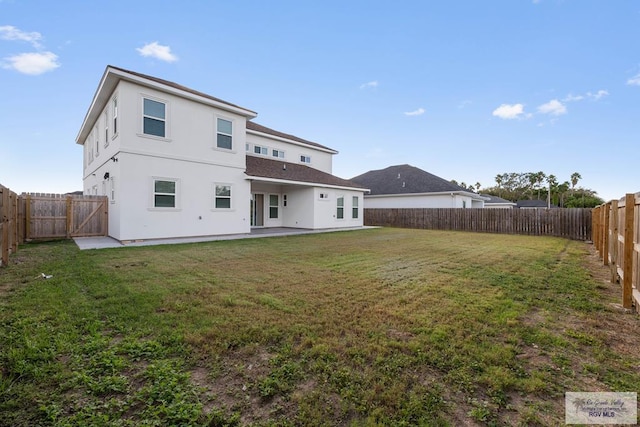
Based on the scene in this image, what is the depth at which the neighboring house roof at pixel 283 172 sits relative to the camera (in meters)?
14.9

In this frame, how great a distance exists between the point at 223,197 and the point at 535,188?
6509cm

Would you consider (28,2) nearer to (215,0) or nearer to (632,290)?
(215,0)

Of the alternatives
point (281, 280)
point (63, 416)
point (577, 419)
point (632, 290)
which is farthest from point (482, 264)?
point (63, 416)

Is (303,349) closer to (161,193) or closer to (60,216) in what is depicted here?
(161,193)

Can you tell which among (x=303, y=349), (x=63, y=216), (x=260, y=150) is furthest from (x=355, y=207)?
(x=303, y=349)

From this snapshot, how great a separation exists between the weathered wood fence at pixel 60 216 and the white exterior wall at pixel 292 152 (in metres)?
8.19

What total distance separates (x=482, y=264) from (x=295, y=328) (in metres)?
6.00

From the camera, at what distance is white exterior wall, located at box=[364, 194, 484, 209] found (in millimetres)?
23547

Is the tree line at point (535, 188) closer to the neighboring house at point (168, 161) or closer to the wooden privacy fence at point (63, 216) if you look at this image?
the neighboring house at point (168, 161)

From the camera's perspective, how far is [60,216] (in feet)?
38.0

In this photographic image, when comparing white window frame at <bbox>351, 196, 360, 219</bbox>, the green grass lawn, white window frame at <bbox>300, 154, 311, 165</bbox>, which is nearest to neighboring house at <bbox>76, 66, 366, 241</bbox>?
white window frame at <bbox>300, 154, 311, 165</bbox>

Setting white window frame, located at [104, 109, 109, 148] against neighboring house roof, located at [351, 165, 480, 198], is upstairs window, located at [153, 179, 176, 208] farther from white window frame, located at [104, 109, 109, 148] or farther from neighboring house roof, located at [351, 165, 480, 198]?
neighboring house roof, located at [351, 165, 480, 198]

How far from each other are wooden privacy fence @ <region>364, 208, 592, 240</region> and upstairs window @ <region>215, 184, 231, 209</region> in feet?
45.6

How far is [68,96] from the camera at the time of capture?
13.8 m
